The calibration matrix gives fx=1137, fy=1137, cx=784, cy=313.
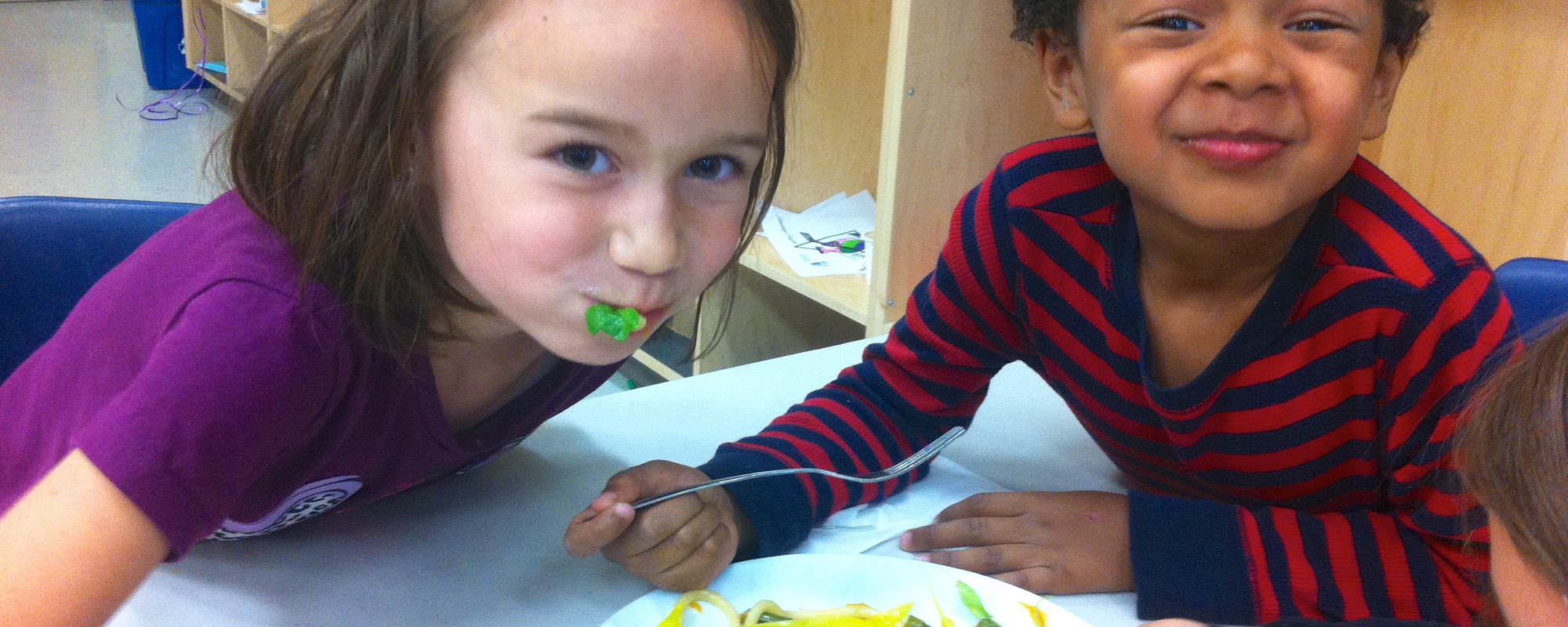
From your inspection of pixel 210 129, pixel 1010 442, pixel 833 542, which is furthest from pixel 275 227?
pixel 210 129

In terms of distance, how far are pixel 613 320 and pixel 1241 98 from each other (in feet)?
1.14

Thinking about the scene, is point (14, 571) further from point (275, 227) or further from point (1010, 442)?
point (1010, 442)

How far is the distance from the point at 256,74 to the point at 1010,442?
22.2 inches

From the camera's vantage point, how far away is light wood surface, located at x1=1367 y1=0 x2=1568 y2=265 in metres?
1.40

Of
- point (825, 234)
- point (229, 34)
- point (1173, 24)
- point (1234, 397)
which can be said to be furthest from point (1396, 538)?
point (229, 34)

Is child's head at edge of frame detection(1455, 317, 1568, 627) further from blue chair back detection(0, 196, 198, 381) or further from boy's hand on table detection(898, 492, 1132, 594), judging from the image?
blue chair back detection(0, 196, 198, 381)

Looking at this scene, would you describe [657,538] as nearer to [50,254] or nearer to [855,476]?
[855,476]

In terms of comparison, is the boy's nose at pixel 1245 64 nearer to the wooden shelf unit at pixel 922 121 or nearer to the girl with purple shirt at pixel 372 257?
the girl with purple shirt at pixel 372 257

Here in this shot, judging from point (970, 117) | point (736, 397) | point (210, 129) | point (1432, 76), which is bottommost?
point (210, 129)

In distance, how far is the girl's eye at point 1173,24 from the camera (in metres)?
0.61

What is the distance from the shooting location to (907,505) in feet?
2.45

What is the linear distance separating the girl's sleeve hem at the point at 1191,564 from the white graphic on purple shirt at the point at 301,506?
18.0 inches

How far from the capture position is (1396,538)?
659mm

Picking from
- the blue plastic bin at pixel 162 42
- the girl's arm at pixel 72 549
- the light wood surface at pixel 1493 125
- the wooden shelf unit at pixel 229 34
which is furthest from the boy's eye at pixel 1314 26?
the blue plastic bin at pixel 162 42
